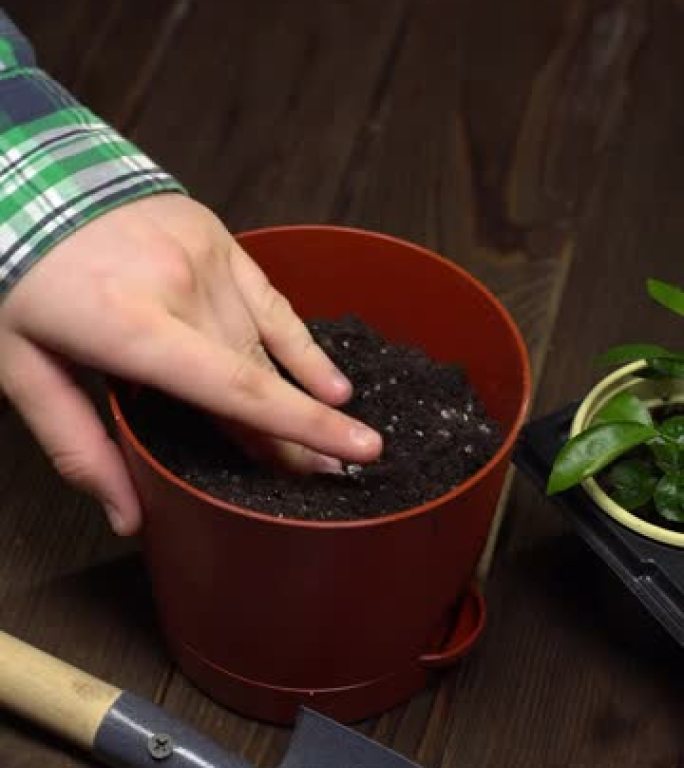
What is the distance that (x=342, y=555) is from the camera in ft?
2.49

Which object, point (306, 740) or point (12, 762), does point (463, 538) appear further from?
point (12, 762)

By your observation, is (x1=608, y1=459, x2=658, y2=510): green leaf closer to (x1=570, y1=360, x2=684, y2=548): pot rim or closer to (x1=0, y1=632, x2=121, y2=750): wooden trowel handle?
(x1=570, y1=360, x2=684, y2=548): pot rim

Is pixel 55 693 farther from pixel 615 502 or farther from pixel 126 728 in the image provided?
pixel 615 502

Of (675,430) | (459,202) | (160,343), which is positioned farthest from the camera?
(459,202)

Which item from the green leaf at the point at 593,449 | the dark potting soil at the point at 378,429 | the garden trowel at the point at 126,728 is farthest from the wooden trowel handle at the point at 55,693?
the green leaf at the point at 593,449

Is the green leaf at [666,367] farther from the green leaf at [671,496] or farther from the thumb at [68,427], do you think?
the thumb at [68,427]

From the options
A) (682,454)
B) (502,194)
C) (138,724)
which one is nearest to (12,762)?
(138,724)

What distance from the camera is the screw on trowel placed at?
0.81m

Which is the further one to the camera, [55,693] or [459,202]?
[459,202]

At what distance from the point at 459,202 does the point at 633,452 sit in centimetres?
39

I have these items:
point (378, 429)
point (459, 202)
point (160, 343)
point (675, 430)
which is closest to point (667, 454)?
point (675, 430)

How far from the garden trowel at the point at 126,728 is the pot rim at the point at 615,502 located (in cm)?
19

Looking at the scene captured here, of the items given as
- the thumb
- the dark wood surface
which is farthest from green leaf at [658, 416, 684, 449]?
the thumb

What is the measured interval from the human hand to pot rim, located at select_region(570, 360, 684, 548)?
0.16 meters
